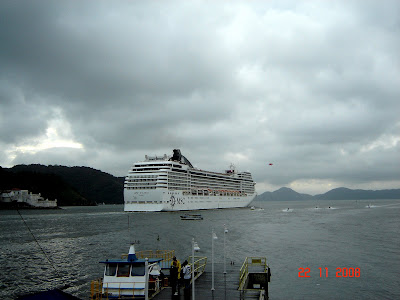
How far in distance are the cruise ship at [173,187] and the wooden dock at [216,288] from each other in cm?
7638

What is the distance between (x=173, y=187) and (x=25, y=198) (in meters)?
117

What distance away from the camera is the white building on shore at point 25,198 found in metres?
170

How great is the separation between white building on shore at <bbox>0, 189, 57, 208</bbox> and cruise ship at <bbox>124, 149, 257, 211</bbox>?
9683 centimetres

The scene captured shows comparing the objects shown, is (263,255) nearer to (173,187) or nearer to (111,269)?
(111,269)

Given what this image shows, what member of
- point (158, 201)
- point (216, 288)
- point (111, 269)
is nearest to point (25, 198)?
point (158, 201)

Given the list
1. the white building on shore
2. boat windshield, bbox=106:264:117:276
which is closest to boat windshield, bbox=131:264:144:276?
boat windshield, bbox=106:264:117:276

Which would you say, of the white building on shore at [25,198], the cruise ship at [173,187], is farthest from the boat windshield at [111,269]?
the white building on shore at [25,198]

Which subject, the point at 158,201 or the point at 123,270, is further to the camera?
the point at 158,201

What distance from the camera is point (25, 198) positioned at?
178 metres

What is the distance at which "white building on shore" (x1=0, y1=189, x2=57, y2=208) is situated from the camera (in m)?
170

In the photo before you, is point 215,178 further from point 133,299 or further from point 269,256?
point 133,299

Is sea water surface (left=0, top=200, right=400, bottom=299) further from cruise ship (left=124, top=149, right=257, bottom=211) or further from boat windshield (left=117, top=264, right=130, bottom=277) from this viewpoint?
cruise ship (left=124, top=149, right=257, bottom=211)

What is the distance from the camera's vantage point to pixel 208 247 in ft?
129

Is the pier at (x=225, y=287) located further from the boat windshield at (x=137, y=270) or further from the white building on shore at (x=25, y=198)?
the white building on shore at (x=25, y=198)
